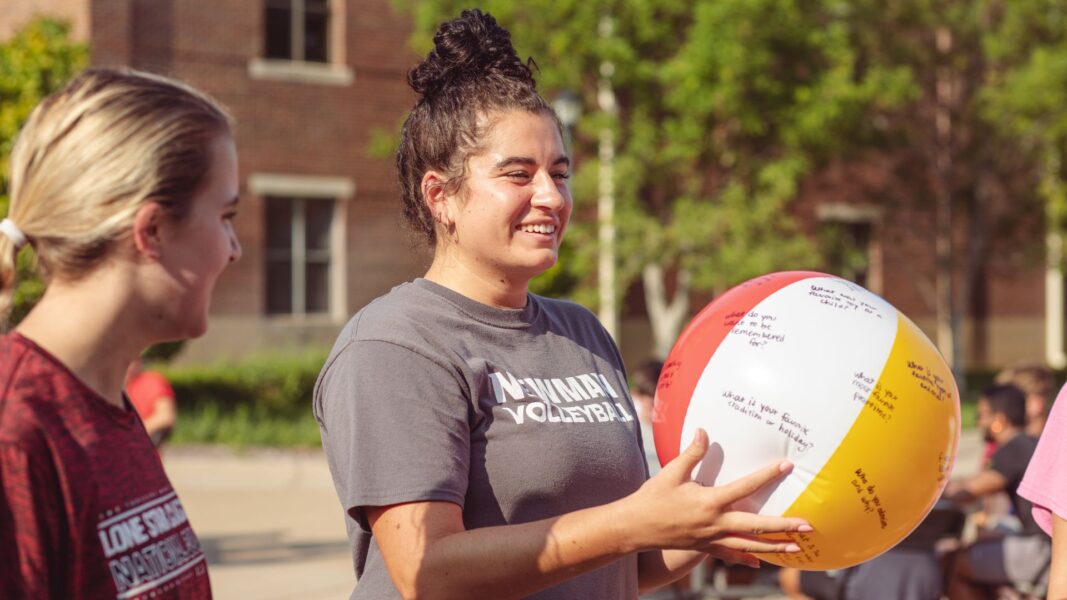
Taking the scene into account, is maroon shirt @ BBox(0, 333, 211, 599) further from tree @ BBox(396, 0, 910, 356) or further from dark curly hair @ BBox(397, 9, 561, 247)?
tree @ BBox(396, 0, 910, 356)

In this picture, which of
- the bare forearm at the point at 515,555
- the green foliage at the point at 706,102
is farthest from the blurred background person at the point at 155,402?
the green foliage at the point at 706,102

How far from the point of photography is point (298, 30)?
60.1 feet

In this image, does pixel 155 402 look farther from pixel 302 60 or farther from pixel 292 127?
pixel 302 60

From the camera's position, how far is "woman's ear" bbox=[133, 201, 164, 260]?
175cm

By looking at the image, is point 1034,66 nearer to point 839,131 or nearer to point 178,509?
point 839,131

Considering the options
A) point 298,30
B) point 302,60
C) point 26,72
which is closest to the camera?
point 26,72

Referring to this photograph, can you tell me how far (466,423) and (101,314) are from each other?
688mm

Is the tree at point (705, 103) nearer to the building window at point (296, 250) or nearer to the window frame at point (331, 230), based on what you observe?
the window frame at point (331, 230)

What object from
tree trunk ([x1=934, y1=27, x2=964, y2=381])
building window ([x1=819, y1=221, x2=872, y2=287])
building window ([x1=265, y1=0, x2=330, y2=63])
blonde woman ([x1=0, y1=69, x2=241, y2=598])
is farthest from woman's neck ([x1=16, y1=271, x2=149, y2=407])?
tree trunk ([x1=934, y1=27, x2=964, y2=381])

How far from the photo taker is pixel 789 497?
7.20ft

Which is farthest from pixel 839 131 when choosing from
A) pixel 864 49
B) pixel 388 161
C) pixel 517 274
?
pixel 517 274

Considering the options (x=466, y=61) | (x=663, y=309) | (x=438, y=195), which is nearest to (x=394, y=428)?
(x=438, y=195)

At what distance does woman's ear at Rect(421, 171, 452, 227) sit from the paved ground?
561 centimetres

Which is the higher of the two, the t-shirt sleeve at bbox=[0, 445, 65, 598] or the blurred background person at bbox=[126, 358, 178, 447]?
the t-shirt sleeve at bbox=[0, 445, 65, 598]
